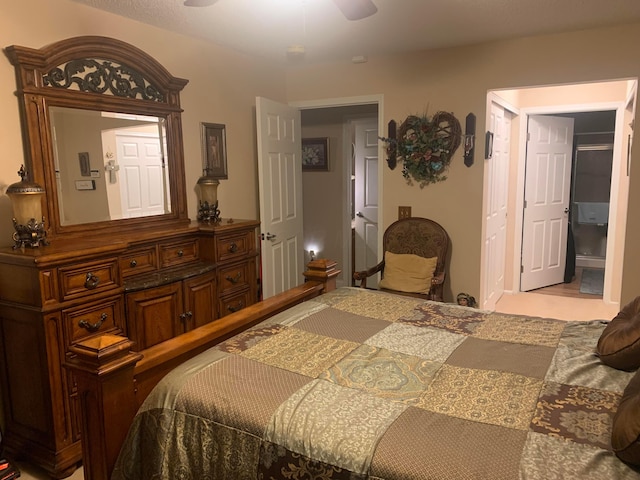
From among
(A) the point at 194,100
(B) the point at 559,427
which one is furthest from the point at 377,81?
(B) the point at 559,427

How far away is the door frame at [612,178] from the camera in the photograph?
4.64 meters

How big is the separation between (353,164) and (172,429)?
4329mm

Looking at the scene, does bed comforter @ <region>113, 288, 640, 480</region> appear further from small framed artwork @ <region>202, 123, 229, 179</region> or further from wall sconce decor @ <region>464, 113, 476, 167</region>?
wall sconce decor @ <region>464, 113, 476, 167</region>

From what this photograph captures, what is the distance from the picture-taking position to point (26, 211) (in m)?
2.31

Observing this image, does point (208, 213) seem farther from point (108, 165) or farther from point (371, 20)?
point (371, 20)

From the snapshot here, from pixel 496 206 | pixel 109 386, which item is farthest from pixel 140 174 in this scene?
pixel 496 206

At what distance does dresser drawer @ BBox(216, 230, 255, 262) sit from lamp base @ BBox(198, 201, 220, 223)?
22 cm

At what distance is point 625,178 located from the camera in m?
4.47

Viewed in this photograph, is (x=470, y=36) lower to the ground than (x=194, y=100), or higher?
higher

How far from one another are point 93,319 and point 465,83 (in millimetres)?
3205

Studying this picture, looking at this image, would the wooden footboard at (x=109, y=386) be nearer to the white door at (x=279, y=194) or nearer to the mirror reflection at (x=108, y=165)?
the mirror reflection at (x=108, y=165)

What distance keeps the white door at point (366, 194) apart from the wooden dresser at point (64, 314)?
295 centimetres

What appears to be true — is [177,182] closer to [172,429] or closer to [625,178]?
[172,429]

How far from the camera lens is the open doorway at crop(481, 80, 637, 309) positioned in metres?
4.54
